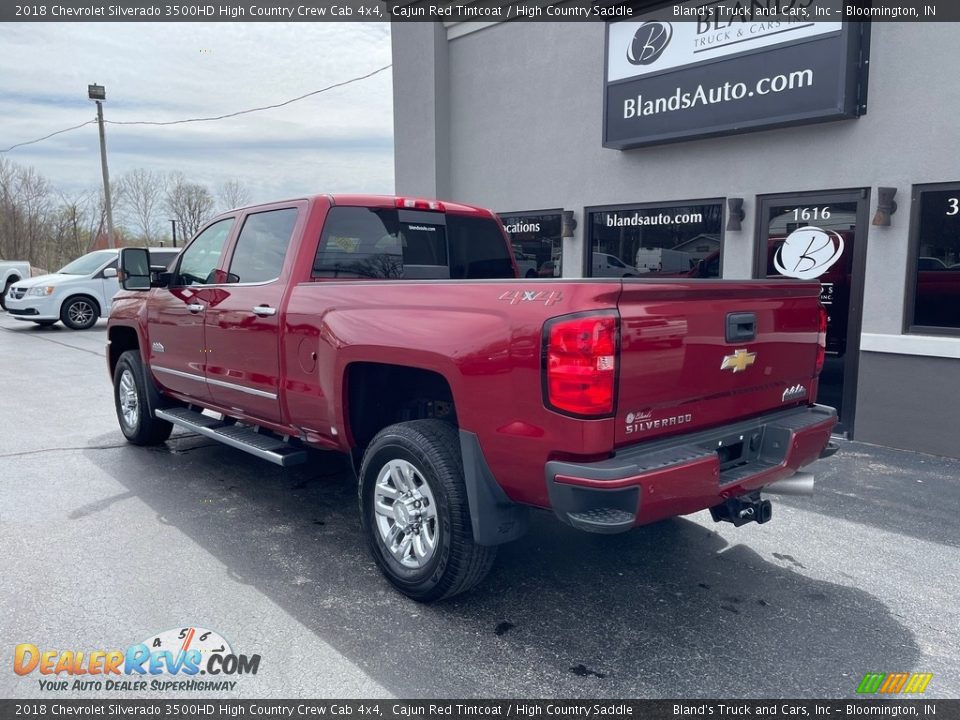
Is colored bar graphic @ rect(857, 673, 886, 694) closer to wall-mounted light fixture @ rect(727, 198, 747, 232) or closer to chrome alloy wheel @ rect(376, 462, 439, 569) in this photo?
chrome alloy wheel @ rect(376, 462, 439, 569)

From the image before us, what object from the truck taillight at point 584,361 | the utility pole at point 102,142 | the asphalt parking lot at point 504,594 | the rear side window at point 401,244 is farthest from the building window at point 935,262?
the utility pole at point 102,142

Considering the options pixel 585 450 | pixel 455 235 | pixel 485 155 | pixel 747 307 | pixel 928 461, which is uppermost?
pixel 485 155

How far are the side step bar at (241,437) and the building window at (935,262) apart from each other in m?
5.39

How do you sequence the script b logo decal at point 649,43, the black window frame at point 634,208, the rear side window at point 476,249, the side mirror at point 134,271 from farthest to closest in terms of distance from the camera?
the script b logo decal at point 649,43 → the black window frame at point 634,208 → the side mirror at point 134,271 → the rear side window at point 476,249

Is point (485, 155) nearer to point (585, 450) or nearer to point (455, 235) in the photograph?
point (455, 235)

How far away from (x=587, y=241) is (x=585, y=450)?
637 cm

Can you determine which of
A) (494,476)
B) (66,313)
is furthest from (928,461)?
(66,313)

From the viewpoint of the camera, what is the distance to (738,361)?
3527mm

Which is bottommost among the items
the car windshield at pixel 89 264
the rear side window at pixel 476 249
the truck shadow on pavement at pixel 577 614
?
the truck shadow on pavement at pixel 577 614

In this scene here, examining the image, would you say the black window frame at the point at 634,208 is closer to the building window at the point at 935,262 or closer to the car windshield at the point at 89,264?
the building window at the point at 935,262

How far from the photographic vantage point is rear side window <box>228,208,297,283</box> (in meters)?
4.77

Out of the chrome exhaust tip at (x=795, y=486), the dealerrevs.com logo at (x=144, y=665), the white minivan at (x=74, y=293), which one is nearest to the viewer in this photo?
the dealerrevs.com logo at (x=144, y=665)

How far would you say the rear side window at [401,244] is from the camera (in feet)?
15.3

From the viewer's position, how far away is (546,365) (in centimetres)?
298
